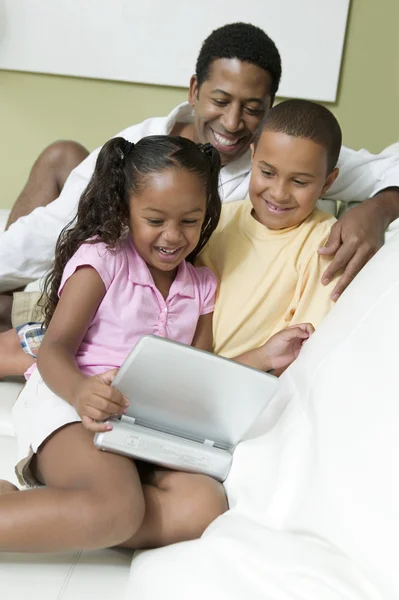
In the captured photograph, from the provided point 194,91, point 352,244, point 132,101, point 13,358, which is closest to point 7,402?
point 13,358

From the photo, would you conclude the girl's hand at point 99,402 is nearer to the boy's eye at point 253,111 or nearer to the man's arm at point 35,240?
the man's arm at point 35,240

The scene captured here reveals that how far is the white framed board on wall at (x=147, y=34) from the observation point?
9.51 feet

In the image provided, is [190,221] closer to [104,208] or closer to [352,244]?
[104,208]

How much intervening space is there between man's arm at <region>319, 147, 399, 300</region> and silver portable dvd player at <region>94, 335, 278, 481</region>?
305mm

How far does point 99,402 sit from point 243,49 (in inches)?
36.6

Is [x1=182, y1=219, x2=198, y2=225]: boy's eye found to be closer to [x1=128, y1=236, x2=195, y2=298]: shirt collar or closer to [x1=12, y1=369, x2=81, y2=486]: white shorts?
[x1=128, y1=236, x2=195, y2=298]: shirt collar

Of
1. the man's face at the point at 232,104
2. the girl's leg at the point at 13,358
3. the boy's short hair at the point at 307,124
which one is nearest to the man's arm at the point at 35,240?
the girl's leg at the point at 13,358

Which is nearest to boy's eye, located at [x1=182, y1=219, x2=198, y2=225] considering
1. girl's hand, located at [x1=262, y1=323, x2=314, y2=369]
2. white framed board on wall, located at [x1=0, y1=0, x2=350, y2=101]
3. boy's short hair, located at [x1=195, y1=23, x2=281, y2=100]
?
girl's hand, located at [x1=262, y1=323, x2=314, y2=369]

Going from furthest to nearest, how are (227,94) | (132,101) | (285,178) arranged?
(132,101) → (227,94) → (285,178)

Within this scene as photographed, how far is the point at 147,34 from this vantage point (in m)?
2.92

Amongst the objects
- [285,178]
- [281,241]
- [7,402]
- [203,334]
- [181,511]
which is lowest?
[7,402]

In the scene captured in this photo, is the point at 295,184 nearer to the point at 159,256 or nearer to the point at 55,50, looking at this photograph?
the point at 159,256

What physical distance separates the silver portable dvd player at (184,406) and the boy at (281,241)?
27 cm

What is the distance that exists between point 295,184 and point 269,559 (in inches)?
26.8
